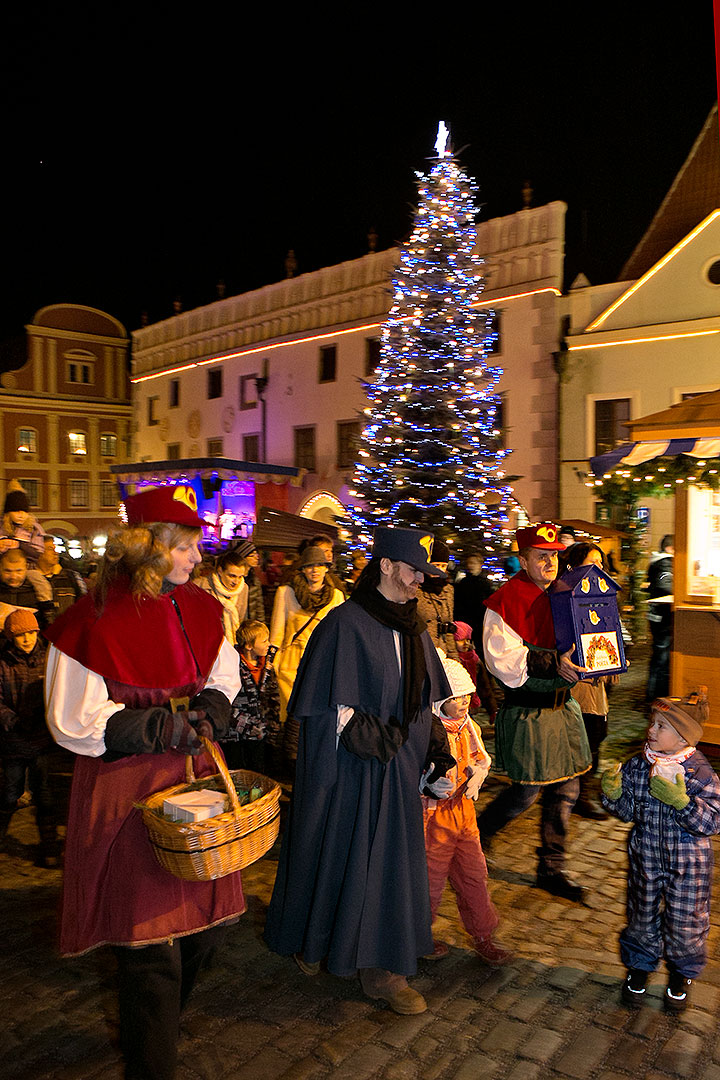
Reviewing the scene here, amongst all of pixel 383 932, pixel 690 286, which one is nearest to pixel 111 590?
pixel 383 932

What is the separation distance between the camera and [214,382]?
29844mm

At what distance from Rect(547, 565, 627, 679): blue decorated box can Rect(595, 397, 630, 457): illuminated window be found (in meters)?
15.0

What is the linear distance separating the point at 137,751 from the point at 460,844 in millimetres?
2038

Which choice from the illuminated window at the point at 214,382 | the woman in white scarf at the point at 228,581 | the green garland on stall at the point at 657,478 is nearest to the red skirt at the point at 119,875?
the woman in white scarf at the point at 228,581

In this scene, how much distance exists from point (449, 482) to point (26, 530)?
7456 millimetres

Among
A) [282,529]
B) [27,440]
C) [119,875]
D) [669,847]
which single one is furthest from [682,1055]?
[27,440]

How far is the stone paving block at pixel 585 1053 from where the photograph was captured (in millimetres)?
3395

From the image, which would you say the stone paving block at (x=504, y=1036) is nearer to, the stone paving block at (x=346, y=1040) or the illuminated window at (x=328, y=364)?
the stone paving block at (x=346, y=1040)

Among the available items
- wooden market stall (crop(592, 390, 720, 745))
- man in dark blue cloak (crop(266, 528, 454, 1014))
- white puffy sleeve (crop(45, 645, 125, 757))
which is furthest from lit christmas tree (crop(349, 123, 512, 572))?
white puffy sleeve (crop(45, 645, 125, 757))

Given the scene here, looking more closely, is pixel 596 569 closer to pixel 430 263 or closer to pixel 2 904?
pixel 2 904

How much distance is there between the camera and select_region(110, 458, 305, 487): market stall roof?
2419 cm

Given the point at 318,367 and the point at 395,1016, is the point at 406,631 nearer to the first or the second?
the point at 395,1016

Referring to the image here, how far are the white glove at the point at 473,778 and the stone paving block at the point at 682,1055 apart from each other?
1.33 m

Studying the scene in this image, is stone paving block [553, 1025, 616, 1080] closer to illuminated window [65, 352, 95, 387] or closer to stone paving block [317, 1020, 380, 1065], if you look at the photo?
stone paving block [317, 1020, 380, 1065]
